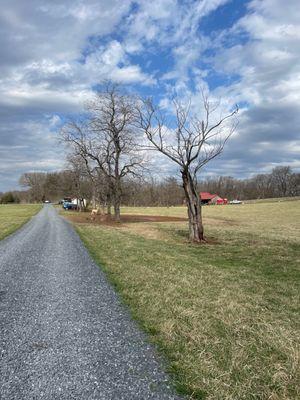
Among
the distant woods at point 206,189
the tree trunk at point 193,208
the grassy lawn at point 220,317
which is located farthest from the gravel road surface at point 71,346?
the distant woods at point 206,189

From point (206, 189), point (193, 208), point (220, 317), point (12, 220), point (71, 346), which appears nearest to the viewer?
point (71, 346)

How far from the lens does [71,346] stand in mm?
4621

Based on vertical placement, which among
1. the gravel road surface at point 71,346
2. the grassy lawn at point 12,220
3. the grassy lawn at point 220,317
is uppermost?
the grassy lawn at point 12,220

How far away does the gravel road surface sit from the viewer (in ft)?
11.8

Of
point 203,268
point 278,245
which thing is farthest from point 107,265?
point 278,245

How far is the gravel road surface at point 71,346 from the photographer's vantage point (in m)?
3.60

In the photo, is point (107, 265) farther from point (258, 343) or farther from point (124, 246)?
point (258, 343)

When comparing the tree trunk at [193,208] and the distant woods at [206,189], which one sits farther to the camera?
the distant woods at [206,189]

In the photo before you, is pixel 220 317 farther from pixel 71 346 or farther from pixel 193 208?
pixel 193 208

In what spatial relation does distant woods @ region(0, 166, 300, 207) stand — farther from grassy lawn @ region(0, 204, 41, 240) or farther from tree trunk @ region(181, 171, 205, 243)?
tree trunk @ region(181, 171, 205, 243)

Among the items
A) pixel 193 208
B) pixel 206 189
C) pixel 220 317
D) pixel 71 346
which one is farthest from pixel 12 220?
pixel 206 189

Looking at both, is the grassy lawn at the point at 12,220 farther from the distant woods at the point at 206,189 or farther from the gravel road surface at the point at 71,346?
the distant woods at the point at 206,189

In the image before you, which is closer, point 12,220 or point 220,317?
point 220,317

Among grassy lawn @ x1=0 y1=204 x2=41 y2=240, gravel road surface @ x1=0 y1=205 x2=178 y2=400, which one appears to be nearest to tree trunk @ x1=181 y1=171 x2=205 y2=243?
grassy lawn @ x1=0 y1=204 x2=41 y2=240
